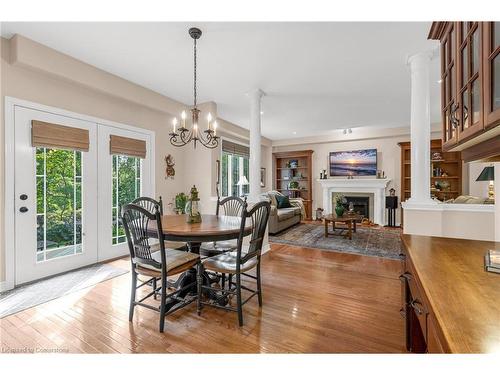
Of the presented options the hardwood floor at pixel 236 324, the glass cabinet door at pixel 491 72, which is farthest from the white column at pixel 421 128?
the glass cabinet door at pixel 491 72

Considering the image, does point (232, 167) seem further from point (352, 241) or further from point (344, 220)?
point (352, 241)

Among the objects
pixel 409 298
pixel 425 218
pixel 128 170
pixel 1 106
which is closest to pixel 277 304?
pixel 409 298

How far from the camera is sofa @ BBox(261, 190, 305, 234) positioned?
17.2ft

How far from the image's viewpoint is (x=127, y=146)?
374 cm

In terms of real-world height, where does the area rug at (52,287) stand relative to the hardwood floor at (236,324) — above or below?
above

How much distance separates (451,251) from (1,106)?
4.06 metres

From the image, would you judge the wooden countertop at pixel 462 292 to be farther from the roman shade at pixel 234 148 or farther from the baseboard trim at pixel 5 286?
the roman shade at pixel 234 148

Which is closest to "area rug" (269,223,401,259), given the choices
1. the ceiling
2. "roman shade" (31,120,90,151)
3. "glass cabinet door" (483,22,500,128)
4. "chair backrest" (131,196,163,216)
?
"chair backrest" (131,196,163,216)

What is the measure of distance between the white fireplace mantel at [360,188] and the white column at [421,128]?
4229mm

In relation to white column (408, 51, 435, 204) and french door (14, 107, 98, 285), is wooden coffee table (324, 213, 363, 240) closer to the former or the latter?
white column (408, 51, 435, 204)

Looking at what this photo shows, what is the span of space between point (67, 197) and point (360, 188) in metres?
6.76

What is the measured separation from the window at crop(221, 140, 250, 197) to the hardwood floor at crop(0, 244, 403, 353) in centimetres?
366

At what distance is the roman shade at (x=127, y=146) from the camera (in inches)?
141
